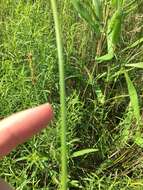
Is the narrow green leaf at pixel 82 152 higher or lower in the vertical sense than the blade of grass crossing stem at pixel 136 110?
lower

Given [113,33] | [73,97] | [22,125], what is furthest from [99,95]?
[22,125]

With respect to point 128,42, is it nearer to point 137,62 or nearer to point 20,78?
point 137,62

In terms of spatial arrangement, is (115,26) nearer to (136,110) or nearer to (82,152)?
(136,110)

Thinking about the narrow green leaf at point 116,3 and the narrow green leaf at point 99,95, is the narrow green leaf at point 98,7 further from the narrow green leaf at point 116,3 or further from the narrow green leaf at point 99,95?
the narrow green leaf at point 99,95

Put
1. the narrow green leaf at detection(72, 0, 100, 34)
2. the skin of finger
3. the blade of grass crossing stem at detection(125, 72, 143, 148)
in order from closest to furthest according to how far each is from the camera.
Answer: the skin of finger → the blade of grass crossing stem at detection(125, 72, 143, 148) → the narrow green leaf at detection(72, 0, 100, 34)

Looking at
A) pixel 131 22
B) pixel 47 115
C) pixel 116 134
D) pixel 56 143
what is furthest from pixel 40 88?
pixel 47 115

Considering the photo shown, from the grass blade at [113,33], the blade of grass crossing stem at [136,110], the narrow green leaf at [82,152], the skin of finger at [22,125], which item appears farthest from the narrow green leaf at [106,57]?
the skin of finger at [22,125]

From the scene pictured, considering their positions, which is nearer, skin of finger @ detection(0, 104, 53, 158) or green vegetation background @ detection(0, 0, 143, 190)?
skin of finger @ detection(0, 104, 53, 158)

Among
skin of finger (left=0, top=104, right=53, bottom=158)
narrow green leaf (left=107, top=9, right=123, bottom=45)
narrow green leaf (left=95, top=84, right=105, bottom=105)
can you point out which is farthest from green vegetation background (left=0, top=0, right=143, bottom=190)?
skin of finger (left=0, top=104, right=53, bottom=158)

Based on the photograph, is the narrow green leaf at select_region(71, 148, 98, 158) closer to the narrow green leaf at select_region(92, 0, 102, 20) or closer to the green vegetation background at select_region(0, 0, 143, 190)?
the green vegetation background at select_region(0, 0, 143, 190)
